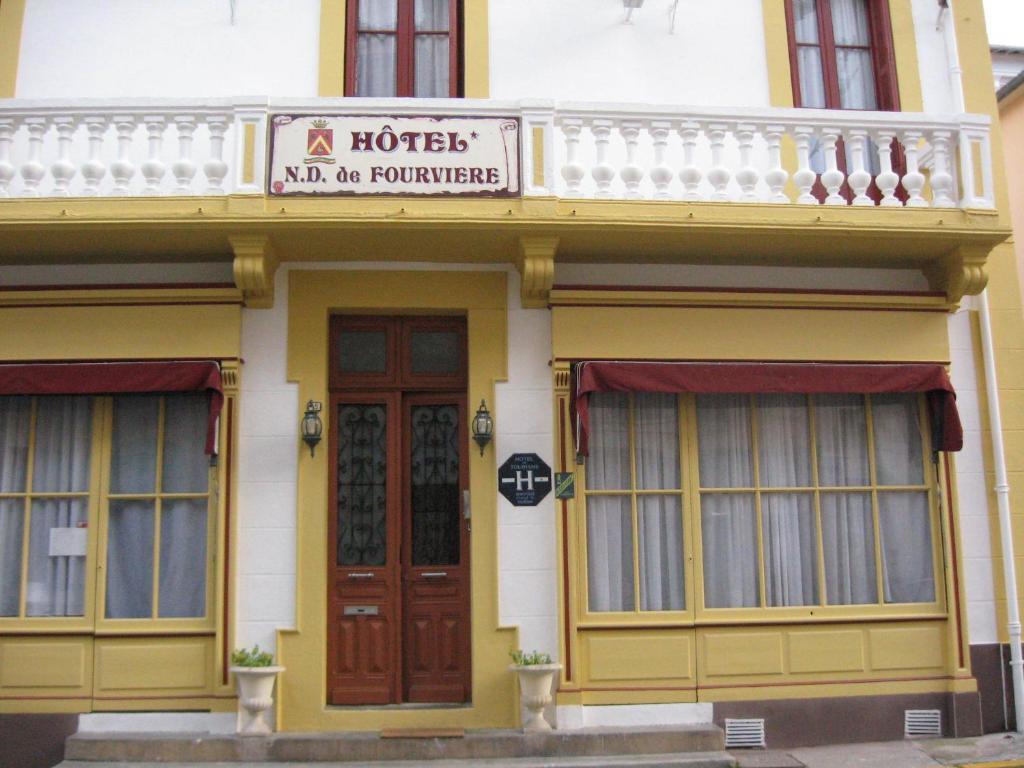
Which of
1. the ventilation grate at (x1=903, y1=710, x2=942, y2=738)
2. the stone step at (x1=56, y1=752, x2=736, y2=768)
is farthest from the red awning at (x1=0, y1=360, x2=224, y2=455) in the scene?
the ventilation grate at (x1=903, y1=710, x2=942, y2=738)

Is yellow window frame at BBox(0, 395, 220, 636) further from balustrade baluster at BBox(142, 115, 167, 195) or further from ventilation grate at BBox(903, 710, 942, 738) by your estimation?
ventilation grate at BBox(903, 710, 942, 738)

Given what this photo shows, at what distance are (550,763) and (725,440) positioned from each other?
324 cm

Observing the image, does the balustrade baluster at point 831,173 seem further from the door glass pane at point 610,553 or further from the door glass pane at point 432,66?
the door glass pane at point 432,66

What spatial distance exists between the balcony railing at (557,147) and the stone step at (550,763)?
4.71 metres

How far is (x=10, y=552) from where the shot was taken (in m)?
8.39

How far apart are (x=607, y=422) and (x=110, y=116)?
5161 millimetres

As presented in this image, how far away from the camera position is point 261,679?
25.6 ft

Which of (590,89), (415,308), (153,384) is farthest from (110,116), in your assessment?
(590,89)

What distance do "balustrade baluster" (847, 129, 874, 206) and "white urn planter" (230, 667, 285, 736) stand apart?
21.3ft

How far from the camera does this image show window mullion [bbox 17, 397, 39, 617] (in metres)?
8.29

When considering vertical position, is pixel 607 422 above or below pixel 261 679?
above

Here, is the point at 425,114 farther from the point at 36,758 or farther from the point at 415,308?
the point at 36,758

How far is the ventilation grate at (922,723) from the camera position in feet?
27.6

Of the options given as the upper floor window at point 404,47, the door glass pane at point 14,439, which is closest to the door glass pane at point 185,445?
the door glass pane at point 14,439
